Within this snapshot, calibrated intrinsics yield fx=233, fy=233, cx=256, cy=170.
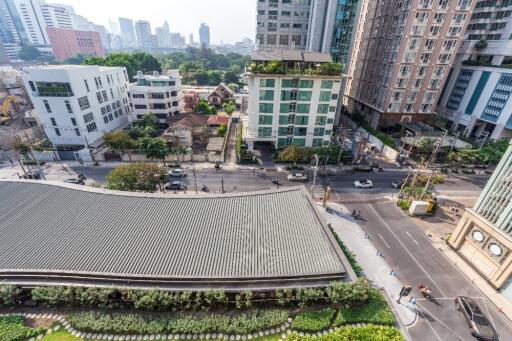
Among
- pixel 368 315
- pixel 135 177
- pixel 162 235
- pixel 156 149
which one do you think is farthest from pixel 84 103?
pixel 368 315

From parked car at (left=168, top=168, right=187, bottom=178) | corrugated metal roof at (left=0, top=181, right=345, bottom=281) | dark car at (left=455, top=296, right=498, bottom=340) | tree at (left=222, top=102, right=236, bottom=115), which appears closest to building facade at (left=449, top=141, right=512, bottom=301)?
dark car at (left=455, top=296, right=498, bottom=340)

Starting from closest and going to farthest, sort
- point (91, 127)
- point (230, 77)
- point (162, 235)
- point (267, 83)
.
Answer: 1. point (162, 235)
2. point (267, 83)
3. point (91, 127)
4. point (230, 77)

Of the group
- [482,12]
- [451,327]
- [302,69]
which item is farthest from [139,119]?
[482,12]

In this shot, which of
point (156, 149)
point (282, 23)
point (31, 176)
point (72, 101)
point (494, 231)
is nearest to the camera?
point (494, 231)

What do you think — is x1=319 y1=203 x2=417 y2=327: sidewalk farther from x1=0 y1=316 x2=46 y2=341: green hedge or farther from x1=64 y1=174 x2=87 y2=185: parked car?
x1=64 y1=174 x2=87 y2=185: parked car

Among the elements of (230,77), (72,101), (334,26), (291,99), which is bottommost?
(230,77)

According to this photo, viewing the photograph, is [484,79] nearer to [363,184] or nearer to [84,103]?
[363,184]
